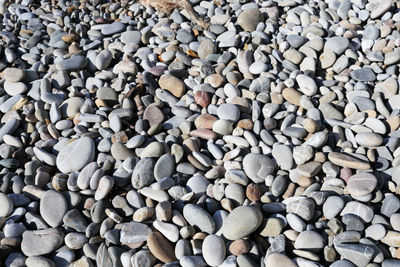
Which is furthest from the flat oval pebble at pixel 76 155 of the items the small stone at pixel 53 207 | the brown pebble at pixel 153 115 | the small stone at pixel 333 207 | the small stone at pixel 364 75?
the small stone at pixel 364 75

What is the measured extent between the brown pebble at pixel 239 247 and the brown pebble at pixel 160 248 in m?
0.20

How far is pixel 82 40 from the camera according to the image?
7.74 ft

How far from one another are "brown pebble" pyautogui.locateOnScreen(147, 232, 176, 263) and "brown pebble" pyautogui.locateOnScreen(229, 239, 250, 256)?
0.65 ft

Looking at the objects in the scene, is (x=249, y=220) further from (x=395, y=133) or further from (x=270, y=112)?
(x=395, y=133)

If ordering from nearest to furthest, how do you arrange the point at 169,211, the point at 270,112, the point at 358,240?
the point at 358,240 < the point at 169,211 < the point at 270,112

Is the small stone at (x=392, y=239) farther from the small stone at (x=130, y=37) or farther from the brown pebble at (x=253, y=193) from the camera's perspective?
the small stone at (x=130, y=37)

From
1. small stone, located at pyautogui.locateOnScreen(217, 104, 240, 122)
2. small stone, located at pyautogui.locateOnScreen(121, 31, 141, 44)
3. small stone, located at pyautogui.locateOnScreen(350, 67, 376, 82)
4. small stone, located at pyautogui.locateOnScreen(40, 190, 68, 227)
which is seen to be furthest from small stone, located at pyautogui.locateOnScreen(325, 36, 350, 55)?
small stone, located at pyautogui.locateOnScreen(40, 190, 68, 227)

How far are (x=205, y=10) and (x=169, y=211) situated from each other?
4.86ft

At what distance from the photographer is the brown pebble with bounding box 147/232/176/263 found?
1.36 metres

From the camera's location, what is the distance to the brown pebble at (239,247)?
4.44 feet

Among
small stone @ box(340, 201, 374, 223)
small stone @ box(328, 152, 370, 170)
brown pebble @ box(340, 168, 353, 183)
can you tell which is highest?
small stone @ box(328, 152, 370, 170)

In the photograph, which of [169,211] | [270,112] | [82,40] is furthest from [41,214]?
[82,40]

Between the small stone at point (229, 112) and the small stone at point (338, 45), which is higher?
the small stone at point (338, 45)

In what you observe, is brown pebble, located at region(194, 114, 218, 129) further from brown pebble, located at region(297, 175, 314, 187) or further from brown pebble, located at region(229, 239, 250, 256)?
brown pebble, located at region(229, 239, 250, 256)
